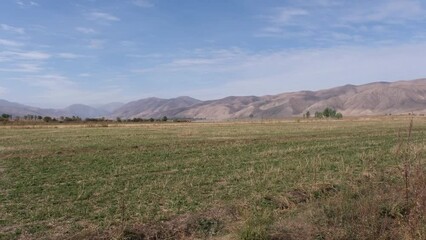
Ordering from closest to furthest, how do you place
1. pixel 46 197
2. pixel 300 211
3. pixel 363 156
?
pixel 300 211 → pixel 46 197 → pixel 363 156

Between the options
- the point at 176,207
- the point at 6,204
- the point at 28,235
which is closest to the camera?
the point at 28,235

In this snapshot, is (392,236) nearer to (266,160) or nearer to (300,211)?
(300,211)

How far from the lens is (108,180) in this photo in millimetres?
17188

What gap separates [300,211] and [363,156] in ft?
42.6

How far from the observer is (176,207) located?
12.0 m

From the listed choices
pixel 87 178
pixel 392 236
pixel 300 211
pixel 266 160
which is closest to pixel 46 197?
pixel 87 178

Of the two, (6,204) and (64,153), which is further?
(64,153)

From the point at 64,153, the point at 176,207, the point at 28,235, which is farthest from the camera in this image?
the point at 64,153

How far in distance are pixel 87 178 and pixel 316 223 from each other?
36.9 ft

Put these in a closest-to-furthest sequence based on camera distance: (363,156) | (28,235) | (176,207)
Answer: (28,235)
(176,207)
(363,156)

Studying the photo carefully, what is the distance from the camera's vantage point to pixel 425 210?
338 inches

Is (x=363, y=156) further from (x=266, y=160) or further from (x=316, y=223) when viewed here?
(x=316, y=223)

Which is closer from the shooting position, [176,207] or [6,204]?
[176,207]

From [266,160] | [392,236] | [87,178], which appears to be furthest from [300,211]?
[266,160]
